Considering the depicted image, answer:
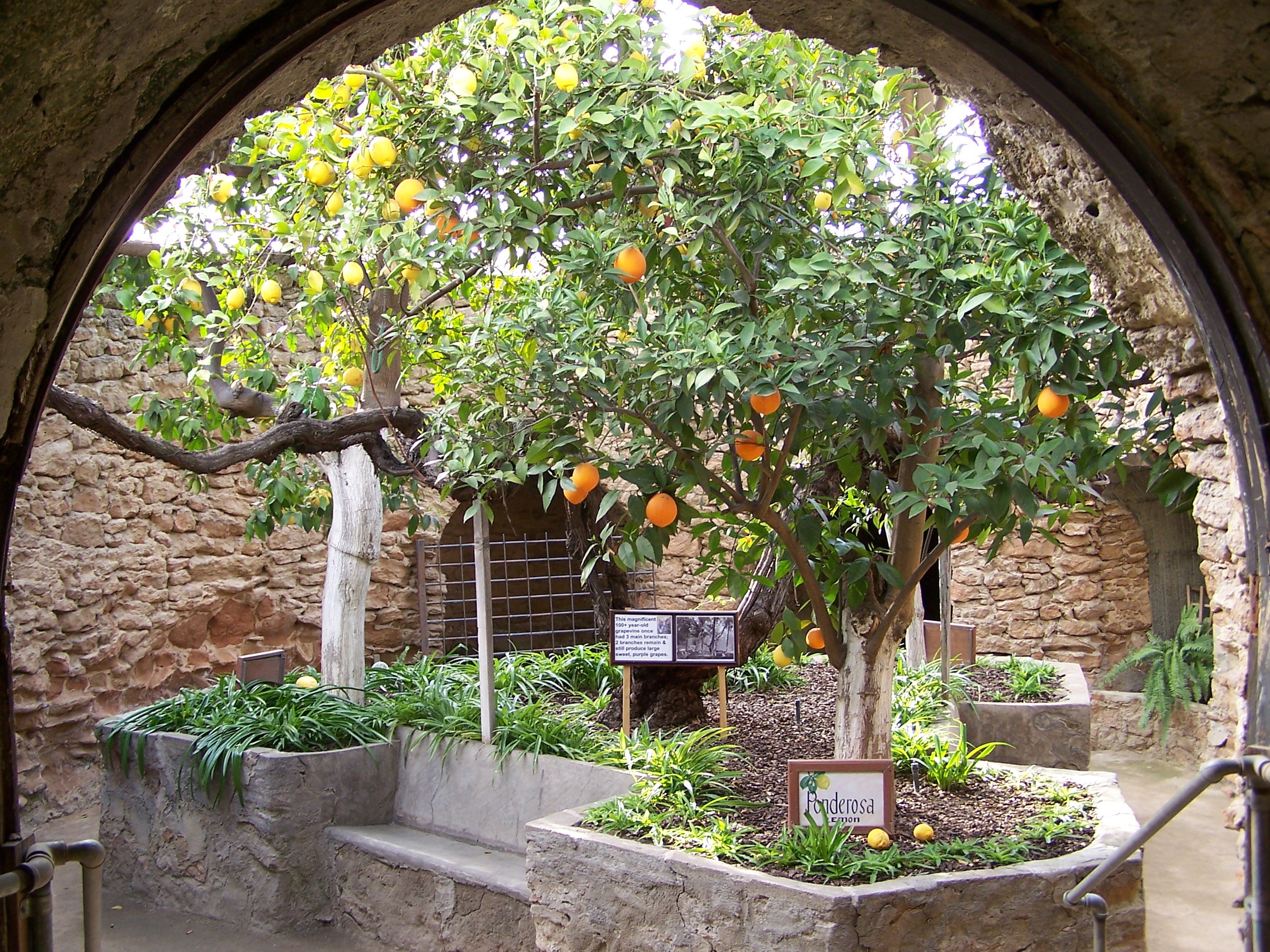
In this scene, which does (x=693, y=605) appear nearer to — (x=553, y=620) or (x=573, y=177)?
(x=553, y=620)

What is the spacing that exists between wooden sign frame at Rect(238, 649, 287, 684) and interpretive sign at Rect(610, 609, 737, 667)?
6.24ft

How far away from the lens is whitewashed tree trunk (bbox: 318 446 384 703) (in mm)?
4582

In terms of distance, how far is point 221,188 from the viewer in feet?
11.6

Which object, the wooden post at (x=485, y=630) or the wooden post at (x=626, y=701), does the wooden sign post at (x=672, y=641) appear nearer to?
the wooden post at (x=626, y=701)

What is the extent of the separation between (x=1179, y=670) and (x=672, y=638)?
4.41 metres

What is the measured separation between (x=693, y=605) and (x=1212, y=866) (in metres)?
3.91

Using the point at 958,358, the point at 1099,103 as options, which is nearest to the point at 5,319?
the point at 1099,103

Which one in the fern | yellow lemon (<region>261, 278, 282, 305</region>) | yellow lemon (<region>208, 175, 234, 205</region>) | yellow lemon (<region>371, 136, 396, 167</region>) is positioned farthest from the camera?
the fern

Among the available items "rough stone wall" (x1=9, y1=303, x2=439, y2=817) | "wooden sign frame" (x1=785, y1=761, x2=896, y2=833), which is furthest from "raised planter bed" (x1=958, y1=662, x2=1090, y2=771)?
"rough stone wall" (x1=9, y1=303, x2=439, y2=817)

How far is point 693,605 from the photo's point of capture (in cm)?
774

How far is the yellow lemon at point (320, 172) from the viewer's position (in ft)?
9.69

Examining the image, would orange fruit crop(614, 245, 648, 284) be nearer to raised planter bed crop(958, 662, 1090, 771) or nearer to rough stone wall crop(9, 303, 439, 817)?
raised planter bed crop(958, 662, 1090, 771)

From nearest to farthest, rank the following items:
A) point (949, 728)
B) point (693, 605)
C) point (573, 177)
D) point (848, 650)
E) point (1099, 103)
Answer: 1. point (1099, 103)
2. point (573, 177)
3. point (848, 650)
4. point (949, 728)
5. point (693, 605)

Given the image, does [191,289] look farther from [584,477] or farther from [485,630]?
[584,477]
